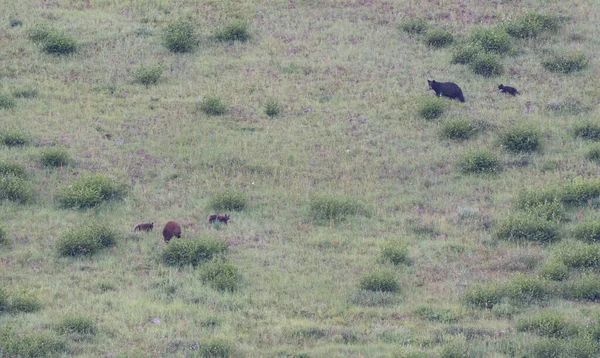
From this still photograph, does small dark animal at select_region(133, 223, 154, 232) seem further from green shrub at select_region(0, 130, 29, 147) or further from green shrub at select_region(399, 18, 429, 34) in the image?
green shrub at select_region(399, 18, 429, 34)

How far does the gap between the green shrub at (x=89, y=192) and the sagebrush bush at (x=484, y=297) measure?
762cm

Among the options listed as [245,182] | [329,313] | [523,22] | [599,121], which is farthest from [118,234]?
[523,22]

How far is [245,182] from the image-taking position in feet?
66.6

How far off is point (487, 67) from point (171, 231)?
10630mm

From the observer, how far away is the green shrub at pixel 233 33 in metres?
26.1

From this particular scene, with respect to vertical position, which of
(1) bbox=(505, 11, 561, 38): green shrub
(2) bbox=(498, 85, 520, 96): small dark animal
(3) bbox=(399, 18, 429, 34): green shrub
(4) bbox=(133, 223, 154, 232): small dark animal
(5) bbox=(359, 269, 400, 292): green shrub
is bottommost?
(4) bbox=(133, 223, 154, 232): small dark animal

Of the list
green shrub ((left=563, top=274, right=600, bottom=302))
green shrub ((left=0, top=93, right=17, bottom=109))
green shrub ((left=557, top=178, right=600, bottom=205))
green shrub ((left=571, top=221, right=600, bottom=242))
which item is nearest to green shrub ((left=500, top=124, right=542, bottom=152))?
green shrub ((left=557, top=178, right=600, bottom=205))

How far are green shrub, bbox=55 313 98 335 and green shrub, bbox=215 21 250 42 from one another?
42.4 feet

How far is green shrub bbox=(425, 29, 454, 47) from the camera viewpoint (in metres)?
25.8

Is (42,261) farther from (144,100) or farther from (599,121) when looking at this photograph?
(599,121)

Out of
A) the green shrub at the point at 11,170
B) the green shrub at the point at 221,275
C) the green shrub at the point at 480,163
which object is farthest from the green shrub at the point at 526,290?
the green shrub at the point at 11,170

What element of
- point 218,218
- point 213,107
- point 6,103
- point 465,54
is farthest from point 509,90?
point 6,103

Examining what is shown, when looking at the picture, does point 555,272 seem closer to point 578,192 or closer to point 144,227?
point 578,192

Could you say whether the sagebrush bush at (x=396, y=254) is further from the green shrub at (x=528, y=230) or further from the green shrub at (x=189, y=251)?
the green shrub at (x=189, y=251)
